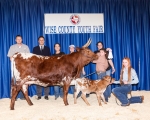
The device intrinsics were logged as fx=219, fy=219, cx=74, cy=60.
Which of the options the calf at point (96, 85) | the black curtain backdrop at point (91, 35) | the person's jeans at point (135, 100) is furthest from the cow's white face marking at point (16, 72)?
the person's jeans at point (135, 100)

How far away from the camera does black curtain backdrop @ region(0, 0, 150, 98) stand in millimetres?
6602

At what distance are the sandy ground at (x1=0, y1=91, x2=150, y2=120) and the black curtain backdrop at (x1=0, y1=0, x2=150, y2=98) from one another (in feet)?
4.97

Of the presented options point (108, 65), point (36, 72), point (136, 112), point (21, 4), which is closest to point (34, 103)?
point (36, 72)

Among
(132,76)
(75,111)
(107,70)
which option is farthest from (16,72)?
(132,76)

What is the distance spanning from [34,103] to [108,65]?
2.17 m

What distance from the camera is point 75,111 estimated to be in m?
4.75

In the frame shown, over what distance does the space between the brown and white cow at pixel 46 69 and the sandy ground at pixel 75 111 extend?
274 millimetres

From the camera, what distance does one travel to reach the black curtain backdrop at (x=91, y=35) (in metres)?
6.60

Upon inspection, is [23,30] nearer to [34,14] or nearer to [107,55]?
[34,14]

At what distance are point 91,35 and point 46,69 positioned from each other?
2.42 metres

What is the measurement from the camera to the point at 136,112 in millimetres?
4562

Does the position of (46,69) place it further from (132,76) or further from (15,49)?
(132,76)

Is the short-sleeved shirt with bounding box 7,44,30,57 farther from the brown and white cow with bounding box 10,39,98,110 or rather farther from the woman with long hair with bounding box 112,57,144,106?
the woman with long hair with bounding box 112,57,144,106

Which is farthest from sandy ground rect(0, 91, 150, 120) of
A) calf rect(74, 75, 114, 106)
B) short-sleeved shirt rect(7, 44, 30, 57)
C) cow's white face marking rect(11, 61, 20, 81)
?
short-sleeved shirt rect(7, 44, 30, 57)
